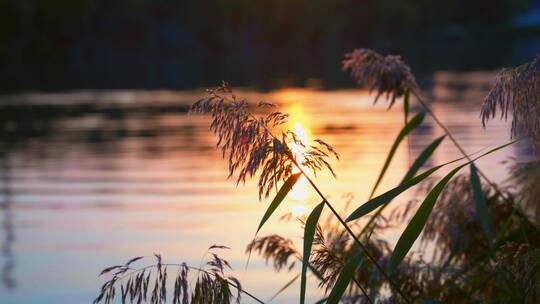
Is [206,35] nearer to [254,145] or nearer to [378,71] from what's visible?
[378,71]

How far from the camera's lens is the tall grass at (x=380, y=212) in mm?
3549

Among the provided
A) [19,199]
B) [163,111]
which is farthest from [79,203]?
[163,111]

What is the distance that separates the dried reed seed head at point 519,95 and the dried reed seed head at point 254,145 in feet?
1.54


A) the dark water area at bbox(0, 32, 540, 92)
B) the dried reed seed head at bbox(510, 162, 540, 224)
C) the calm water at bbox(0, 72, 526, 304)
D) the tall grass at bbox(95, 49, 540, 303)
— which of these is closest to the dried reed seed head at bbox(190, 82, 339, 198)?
the tall grass at bbox(95, 49, 540, 303)

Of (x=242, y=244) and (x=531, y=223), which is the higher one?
(x=531, y=223)

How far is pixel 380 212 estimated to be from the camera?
15.0 ft

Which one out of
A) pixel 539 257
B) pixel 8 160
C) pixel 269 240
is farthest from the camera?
pixel 8 160

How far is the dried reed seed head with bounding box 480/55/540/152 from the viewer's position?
354 cm

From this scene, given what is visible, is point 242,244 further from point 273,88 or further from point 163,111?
point 273,88

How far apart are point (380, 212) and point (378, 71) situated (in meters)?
0.74

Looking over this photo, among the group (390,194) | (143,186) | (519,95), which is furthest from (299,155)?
(143,186)

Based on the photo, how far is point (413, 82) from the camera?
17.4 feet

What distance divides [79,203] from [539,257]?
34.1 feet

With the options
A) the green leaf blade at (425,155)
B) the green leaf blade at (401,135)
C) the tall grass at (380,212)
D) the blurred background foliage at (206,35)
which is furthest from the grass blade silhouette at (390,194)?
the blurred background foliage at (206,35)
